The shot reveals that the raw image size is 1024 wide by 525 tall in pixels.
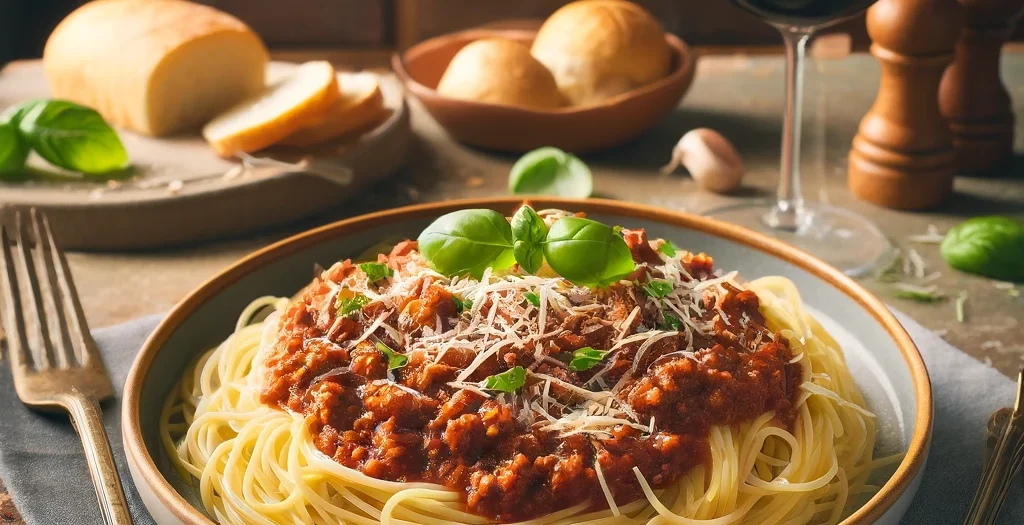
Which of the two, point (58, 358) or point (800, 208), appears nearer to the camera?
point (58, 358)

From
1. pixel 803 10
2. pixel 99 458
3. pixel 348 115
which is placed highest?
pixel 803 10

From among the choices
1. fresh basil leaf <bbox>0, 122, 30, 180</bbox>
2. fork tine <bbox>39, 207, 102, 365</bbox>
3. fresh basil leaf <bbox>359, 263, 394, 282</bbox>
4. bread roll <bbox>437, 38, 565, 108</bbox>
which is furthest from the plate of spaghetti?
bread roll <bbox>437, 38, 565, 108</bbox>

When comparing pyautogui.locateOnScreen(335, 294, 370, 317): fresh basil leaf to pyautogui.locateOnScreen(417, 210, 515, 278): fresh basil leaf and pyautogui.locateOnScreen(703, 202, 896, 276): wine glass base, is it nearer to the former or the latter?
pyautogui.locateOnScreen(417, 210, 515, 278): fresh basil leaf

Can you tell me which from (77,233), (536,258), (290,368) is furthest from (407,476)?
(77,233)

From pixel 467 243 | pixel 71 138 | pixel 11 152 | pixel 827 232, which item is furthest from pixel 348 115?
pixel 467 243

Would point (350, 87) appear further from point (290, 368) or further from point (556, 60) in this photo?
point (290, 368)

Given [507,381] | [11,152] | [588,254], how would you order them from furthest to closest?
[11,152]
[588,254]
[507,381]

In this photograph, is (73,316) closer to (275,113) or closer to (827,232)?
(275,113)
